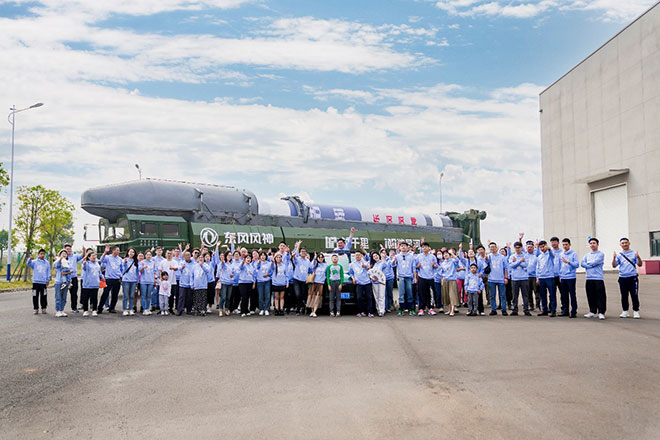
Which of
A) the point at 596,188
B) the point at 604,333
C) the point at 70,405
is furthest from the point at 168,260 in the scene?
the point at 596,188

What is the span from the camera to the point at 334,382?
611cm

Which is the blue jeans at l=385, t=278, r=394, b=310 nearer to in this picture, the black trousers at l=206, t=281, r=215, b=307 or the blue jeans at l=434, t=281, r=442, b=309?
the blue jeans at l=434, t=281, r=442, b=309

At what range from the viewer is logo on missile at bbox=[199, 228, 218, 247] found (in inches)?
741

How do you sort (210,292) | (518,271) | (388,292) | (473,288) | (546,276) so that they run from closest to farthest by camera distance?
(546,276) < (473,288) < (518,271) < (210,292) < (388,292)

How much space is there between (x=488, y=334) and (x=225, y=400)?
581cm

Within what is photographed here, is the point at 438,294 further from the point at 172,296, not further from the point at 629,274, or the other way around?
the point at 172,296

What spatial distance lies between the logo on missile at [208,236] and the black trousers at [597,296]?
38.6 feet

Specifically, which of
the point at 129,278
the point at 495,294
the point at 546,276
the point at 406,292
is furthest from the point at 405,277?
the point at 129,278

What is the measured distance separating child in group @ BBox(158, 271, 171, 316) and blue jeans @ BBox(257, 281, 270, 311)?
2275 millimetres

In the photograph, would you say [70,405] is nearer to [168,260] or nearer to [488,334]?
[488,334]

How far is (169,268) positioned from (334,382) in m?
9.23

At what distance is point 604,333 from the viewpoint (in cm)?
963

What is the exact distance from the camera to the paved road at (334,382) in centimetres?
459

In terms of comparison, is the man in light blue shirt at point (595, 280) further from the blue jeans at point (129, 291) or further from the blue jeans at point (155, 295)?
the blue jeans at point (129, 291)
